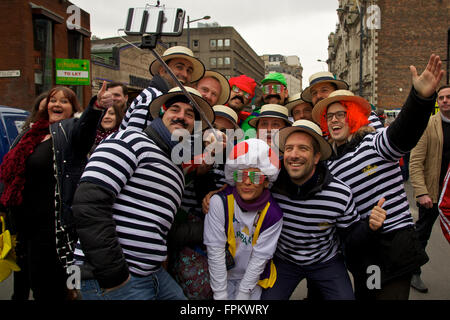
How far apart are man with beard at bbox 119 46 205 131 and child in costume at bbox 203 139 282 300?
0.88 meters

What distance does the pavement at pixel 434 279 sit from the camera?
371cm

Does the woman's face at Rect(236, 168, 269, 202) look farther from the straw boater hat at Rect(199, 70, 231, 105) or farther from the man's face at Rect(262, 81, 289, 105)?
the man's face at Rect(262, 81, 289, 105)

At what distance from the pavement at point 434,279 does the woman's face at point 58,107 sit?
2.13 metres

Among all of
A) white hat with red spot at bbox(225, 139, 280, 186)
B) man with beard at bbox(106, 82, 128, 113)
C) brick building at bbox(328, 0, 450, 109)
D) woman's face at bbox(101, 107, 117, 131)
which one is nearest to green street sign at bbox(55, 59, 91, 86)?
man with beard at bbox(106, 82, 128, 113)

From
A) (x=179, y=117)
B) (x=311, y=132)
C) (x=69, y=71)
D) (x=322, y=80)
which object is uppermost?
(x=69, y=71)

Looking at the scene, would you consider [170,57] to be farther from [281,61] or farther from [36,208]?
[281,61]

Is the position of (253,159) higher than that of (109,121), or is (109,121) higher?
(109,121)

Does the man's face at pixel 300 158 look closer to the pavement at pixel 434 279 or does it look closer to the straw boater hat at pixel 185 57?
the straw boater hat at pixel 185 57

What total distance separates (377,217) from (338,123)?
0.91 meters

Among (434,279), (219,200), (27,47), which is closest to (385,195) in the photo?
(219,200)

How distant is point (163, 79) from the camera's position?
3.15m

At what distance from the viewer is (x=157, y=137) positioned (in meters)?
2.14

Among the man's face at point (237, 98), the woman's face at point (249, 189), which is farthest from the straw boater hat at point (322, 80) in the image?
the woman's face at point (249, 189)

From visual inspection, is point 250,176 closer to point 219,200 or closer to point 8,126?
point 219,200
